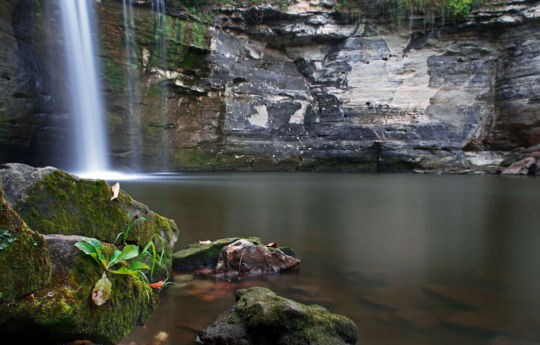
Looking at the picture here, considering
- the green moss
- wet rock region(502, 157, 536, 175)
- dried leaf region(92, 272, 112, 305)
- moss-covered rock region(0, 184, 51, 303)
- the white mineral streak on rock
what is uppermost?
the white mineral streak on rock

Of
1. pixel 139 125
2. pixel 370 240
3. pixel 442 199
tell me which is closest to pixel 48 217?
pixel 370 240

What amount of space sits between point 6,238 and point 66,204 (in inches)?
31.0

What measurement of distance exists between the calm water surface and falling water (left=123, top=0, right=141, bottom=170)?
8.91 m

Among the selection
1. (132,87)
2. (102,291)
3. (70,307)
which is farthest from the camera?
(132,87)

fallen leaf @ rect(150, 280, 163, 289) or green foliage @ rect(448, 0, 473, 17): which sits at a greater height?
green foliage @ rect(448, 0, 473, 17)

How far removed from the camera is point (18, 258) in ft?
3.03

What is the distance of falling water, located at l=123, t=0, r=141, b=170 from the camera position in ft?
42.2

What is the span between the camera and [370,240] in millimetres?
3395

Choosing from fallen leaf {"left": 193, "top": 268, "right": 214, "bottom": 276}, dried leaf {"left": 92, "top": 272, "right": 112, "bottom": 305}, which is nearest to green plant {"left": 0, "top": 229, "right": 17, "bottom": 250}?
dried leaf {"left": 92, "top": 272, "right": 112, "bottom": 305}

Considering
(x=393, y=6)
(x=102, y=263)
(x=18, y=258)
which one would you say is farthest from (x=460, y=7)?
(x=18, y=258)

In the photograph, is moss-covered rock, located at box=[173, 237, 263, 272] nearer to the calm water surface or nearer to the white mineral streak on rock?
the calm water surface

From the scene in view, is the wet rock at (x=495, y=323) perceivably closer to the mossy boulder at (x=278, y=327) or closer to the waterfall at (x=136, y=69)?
the mossy boulder at (x=278, y=327)

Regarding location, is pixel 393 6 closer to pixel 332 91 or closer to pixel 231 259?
pixel 332 91

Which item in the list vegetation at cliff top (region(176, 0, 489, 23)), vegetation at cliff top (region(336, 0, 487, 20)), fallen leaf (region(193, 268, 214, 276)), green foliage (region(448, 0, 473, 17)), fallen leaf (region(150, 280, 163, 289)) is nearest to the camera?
fallen leaf (region(150, 280, 163, 289))
